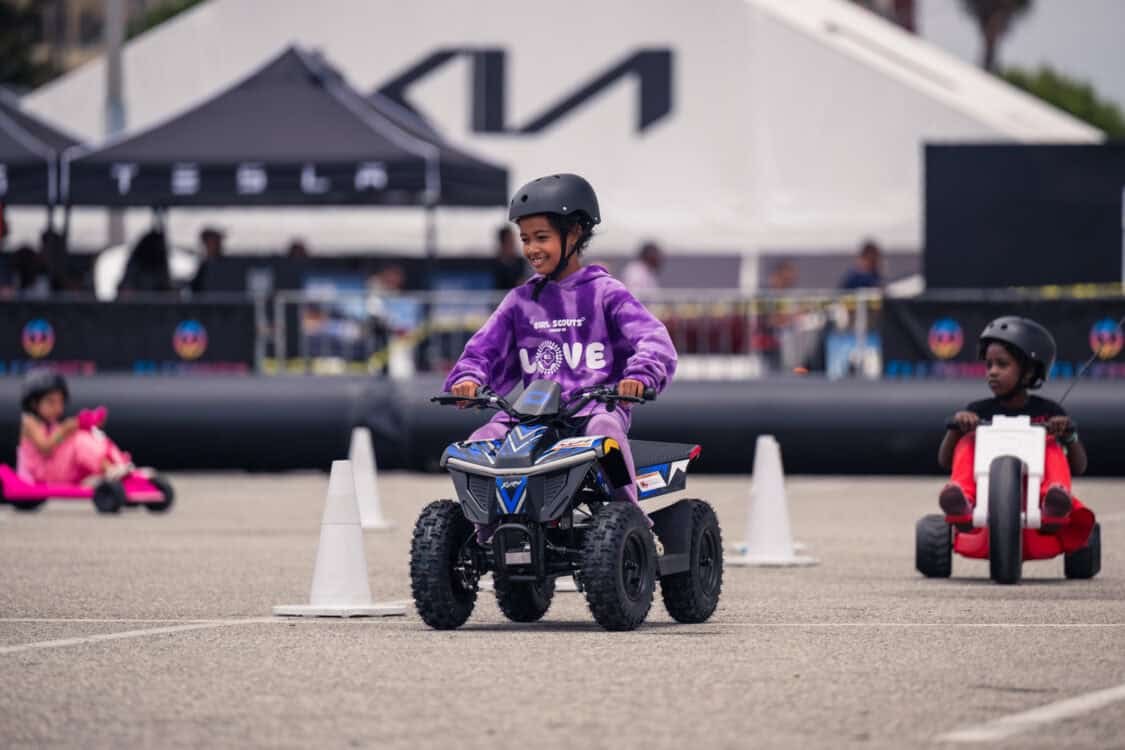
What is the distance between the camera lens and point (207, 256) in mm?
27062

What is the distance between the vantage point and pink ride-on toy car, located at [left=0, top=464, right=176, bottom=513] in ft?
60.5

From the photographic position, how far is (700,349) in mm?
Answer: 24750

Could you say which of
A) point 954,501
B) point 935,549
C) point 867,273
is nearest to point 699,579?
point 954,501

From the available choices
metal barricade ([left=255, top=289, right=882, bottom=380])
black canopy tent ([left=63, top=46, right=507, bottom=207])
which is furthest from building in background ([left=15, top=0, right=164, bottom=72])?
metal barricade ([left=255, top=289, right=882, bottom=380])

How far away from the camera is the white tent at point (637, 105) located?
36.8 metres

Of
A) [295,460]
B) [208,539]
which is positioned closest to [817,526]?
[208,539]

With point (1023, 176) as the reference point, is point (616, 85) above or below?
above

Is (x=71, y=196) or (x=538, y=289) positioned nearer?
(x=538, y=289)

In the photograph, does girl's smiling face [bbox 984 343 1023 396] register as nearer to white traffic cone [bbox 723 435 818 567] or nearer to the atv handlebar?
white traffic cone [bbox 723 435 818 567]

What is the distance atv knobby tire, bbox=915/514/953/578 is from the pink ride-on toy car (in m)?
7.55

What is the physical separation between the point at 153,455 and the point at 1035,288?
8411 millimetres

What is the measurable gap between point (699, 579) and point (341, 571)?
1.53m

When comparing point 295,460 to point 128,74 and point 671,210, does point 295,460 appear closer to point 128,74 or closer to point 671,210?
point 671,210

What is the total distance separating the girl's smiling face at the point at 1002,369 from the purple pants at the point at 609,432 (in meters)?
2.91
